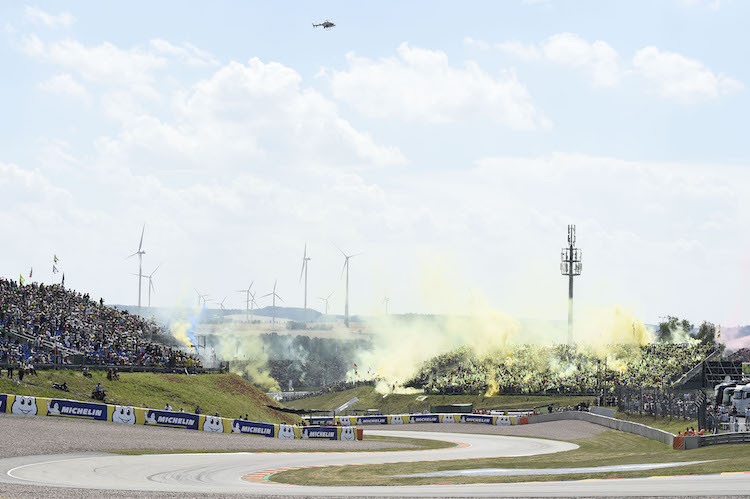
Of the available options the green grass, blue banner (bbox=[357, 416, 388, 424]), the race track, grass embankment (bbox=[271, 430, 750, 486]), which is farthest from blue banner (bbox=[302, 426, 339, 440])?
blue banner (bbox=[357, 416, 388, 424])

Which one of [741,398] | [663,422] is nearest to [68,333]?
[663,422]

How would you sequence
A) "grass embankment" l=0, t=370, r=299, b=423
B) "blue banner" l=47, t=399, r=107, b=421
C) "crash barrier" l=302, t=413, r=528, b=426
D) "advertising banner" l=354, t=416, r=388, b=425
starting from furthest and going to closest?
"advertising banner" l=354, t=416, r=388, b=425, "crash barrier" l=302, t=413, r=528, b=426, "grass embankment" l=0, t=370, r=299, b=423, "blue banner" l=47, t=399, r=107, b=421

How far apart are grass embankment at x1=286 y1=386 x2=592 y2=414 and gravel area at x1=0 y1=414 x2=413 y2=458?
137 ft

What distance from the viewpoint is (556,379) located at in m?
97.6

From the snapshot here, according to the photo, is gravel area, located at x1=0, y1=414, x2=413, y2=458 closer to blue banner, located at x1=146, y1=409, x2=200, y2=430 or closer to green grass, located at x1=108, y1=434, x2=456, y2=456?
green grass, located at x1=108, y1=434, x2=456, y2=456

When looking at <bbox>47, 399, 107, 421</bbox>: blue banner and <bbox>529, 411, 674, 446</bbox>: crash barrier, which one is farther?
<bbox>529, 411, 674, 446</bbox>: crash barrier

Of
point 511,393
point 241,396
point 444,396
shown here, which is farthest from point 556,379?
point 241,396

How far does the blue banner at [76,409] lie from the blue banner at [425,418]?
37.6m

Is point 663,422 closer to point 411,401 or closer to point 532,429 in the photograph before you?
point 532,429

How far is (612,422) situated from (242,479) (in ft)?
144

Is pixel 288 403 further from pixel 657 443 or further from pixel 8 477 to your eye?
pixel 8 477

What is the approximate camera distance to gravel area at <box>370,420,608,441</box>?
66.4 m

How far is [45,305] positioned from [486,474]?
4374 cm

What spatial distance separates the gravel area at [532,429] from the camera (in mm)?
66375
